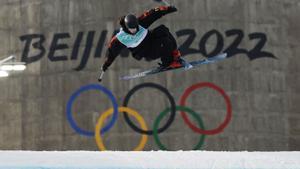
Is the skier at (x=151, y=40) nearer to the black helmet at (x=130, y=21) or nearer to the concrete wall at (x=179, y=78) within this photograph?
the black helmet at (x=130, y=21)

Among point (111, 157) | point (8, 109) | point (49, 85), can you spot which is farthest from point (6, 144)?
point (111, 157)

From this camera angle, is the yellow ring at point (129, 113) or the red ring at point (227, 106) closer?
the red ring at point (227, 106)

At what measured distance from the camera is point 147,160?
13938 millimetres

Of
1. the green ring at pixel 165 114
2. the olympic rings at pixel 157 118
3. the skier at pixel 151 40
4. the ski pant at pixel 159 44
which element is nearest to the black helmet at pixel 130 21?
the skier at pixel 151 40

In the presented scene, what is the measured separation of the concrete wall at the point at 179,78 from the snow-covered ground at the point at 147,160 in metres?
14.1

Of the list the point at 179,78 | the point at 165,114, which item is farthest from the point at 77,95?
the point at 179,78

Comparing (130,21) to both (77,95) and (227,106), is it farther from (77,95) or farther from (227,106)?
(227,106)

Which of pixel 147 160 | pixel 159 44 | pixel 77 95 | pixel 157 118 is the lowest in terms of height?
pixel 157 118

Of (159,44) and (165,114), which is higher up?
(159,44)

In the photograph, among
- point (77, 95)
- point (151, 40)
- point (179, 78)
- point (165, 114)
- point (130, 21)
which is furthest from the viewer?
point (77, 95)

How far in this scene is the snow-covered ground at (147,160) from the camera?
13070mm

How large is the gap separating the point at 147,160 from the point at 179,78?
1593cm

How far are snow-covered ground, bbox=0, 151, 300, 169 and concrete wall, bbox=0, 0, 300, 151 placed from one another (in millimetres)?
14083

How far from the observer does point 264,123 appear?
29.7 meters
